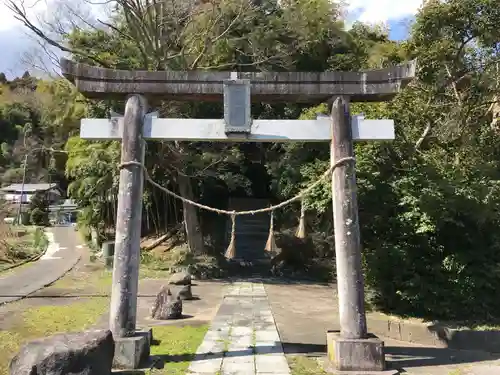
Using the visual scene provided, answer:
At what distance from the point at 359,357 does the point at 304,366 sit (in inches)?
27.8

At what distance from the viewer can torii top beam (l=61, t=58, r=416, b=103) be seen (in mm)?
5910

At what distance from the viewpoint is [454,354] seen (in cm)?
647

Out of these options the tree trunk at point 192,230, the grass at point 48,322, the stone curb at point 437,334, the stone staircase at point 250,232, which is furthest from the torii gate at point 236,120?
the stone staircase at point 250,232

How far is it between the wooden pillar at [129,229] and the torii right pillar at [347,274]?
266 cm

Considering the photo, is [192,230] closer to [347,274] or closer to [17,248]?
[17,248]

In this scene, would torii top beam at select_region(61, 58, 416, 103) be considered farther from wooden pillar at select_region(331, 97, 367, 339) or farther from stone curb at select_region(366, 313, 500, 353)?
stone curb at select_region(366, 313, 500, 353)

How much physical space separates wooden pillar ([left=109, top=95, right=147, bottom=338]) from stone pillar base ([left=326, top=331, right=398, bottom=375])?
2.62m

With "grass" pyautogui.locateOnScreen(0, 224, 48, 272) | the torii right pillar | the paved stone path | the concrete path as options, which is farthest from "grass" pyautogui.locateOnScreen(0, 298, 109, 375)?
"grass" pyautogui.locateOnScreen(0, 224, 48, 272)

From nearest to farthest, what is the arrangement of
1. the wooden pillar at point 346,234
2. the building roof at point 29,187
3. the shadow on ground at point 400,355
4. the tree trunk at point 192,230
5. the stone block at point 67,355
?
the stone block at point 67,355 < the wooden pillar at point 346,234 < the shadow on ground at point 400,355 < the tree trunk at point 192,230 < the building roof at point 29,187

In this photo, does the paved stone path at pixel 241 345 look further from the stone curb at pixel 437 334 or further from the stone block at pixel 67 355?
the stone curb at pixel 437 334

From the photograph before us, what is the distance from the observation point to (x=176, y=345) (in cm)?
630

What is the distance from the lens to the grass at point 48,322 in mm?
6695

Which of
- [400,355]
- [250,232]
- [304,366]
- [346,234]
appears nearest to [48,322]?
[304,366]

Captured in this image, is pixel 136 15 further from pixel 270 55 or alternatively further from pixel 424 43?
pixel 424 43
